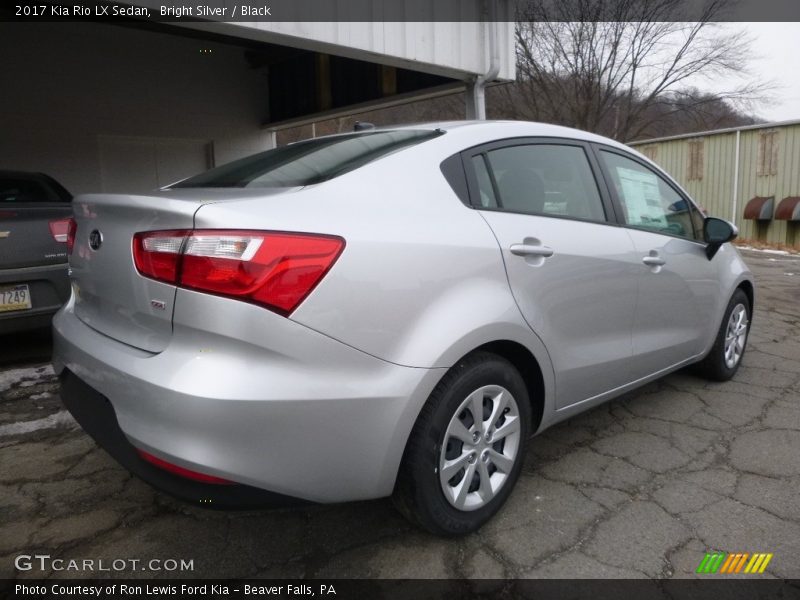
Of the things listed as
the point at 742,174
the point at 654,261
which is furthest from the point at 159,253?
the point at 742,174

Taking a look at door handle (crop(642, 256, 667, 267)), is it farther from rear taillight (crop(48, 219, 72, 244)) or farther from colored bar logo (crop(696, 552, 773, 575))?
rear taillight (crop(48, 219, 72, 244))

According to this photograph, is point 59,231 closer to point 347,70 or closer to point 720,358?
point 720,358

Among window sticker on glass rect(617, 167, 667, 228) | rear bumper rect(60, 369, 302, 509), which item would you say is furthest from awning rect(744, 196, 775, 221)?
rear bumper rect(60, 369, 302, 509)

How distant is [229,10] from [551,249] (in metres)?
2.81

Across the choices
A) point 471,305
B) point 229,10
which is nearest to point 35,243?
point 229,10

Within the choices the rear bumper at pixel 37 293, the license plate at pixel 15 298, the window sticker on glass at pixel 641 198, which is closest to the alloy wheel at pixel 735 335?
the window sticker on glass at pixel 641 198

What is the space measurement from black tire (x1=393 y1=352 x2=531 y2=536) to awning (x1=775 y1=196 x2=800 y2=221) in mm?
13394

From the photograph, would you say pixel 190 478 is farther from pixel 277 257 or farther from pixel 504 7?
pixel 504 7

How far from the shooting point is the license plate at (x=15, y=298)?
11.8 feet

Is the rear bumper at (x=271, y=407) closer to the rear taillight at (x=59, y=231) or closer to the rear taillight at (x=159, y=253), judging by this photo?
the rear taillight at (x=159, y=253)

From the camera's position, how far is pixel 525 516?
2238mm

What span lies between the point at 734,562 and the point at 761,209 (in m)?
13.7

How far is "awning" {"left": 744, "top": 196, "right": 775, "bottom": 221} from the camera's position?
13.3 metres

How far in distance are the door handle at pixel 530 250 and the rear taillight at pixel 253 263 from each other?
2.44 ft
